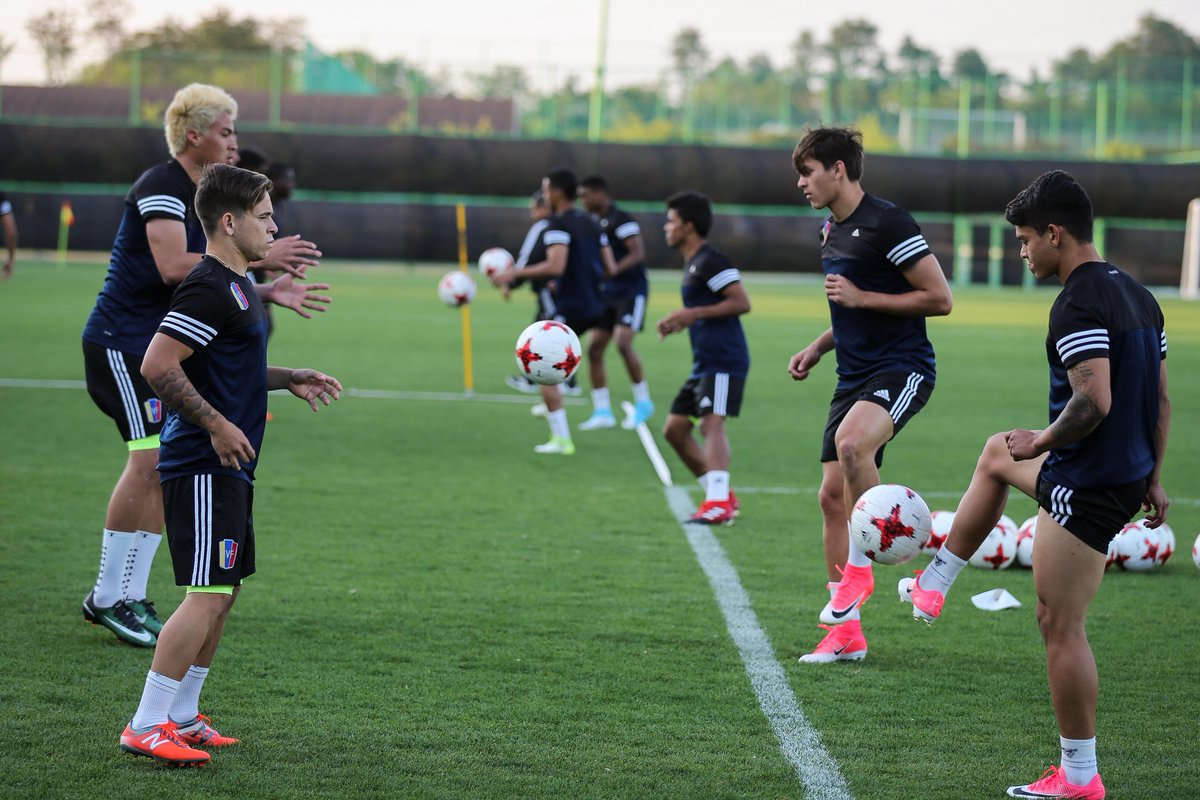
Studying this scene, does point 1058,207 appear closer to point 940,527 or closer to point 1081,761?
point 1081,761

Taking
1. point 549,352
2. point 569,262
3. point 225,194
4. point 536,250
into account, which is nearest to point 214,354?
point 225,194

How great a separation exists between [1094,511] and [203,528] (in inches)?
108

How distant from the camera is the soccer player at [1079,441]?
3.91 meters

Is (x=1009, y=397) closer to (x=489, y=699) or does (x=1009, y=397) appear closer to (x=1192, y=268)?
(x=489, y=699)

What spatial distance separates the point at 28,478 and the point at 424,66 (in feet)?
129

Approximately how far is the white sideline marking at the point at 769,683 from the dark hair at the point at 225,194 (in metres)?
2.55

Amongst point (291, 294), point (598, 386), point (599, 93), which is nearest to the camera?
point (291, 294)

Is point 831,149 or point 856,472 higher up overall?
point 831,149

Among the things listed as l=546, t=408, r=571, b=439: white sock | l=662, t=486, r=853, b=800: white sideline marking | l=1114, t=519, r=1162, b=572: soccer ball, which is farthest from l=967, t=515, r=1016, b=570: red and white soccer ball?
l=546, t=408, r=571, b=439: white sock

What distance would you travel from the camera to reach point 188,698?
439 centimetres

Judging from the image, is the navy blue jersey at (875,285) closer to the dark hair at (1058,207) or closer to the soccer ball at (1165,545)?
the dark hair at (1058,207)

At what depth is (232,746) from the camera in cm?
443

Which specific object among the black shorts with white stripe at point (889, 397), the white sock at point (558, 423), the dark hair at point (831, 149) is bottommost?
the white sock at point (558, 423)

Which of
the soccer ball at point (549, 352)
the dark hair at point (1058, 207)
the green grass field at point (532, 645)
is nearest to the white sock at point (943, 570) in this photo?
the green grass field at point (532, 645)
